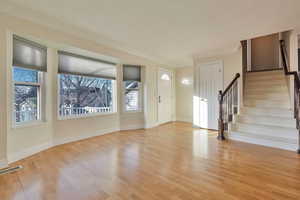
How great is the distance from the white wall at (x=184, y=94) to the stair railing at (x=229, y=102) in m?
1.91

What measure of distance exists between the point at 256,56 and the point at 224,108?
10.2 feet

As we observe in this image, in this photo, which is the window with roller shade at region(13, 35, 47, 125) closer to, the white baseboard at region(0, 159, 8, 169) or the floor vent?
the white baseboard at region(0, 159, 8, 169)

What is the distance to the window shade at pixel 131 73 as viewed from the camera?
4.88 metres

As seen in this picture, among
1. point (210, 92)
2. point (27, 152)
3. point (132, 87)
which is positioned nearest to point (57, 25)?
point (27, 152)

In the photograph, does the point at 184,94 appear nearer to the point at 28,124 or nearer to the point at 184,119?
the point at 184,119

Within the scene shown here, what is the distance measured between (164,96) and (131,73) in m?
1.72

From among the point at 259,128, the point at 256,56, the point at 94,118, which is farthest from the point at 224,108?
the point at 94,118

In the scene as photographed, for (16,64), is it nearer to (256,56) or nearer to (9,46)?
(9,46)

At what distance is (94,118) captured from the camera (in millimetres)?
4152

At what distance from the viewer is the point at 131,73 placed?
4.98 m

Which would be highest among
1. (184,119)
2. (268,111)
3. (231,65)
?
(231,65)

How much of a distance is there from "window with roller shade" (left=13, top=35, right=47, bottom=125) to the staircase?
14.7 ft

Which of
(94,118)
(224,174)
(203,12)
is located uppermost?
(203,12)

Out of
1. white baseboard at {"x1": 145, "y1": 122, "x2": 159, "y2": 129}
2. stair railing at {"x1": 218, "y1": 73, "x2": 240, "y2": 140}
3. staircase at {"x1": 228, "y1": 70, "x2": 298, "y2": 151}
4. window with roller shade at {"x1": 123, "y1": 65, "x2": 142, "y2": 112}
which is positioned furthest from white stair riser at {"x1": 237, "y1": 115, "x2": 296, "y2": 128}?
window with roller shade at {"x1": 123, "y1": 65, "x2": 142, "y2": 112}
